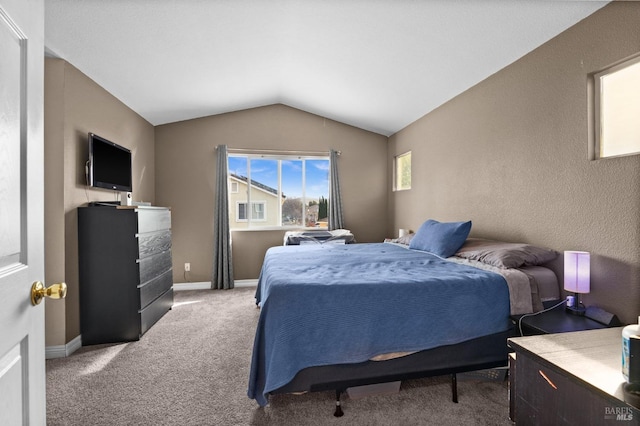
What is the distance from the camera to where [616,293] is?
1854 millimetres

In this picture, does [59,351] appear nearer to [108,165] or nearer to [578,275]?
[108,165]

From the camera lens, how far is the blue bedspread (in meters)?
1.63

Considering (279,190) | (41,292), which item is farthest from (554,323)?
(279,190)

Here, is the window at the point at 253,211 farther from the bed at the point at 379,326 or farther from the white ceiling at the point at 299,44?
the bed at the point at 379,326

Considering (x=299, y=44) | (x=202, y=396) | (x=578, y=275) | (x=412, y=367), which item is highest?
(x=299, y=44)

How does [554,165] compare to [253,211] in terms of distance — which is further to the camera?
[253,211]

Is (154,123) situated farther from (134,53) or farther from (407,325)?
(407,325)

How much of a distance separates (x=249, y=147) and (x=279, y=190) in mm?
836

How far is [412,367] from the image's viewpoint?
1793mm

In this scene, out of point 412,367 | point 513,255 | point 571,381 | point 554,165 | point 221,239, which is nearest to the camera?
point 571,381

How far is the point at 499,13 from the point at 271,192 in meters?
3.71

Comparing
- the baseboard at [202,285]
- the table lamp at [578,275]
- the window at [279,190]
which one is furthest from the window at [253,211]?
the table lamp at [578,275]

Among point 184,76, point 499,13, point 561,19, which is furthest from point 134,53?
point 561,19

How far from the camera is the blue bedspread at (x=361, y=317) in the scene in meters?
1.63
